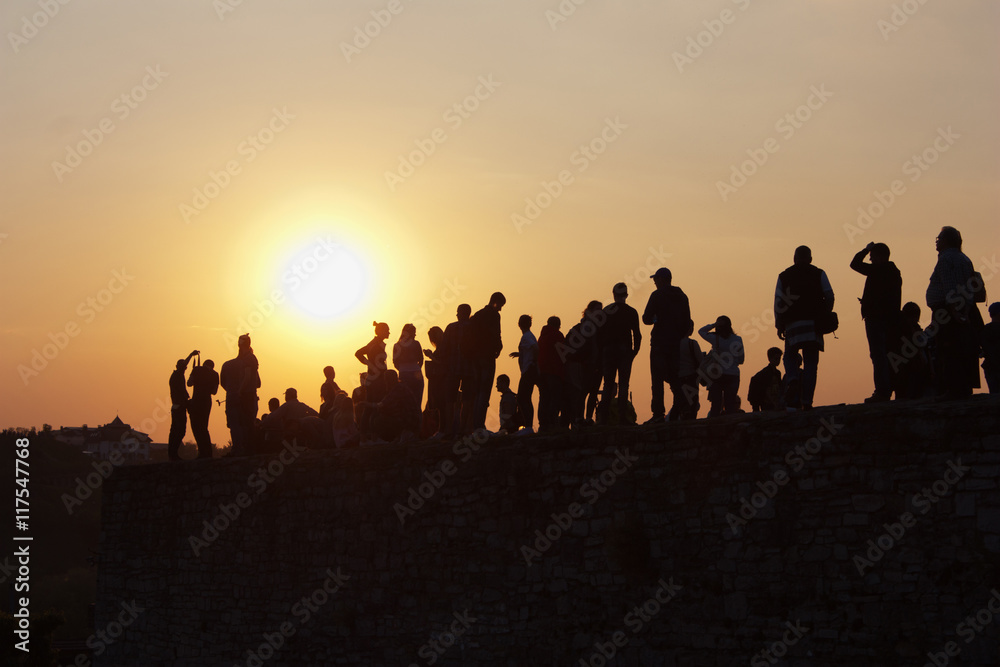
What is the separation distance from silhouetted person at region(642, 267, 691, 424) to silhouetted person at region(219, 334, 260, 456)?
302 inches

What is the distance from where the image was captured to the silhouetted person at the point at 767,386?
1463 cm

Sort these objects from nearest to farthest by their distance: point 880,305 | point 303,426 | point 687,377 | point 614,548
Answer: point 880,305 → point 614,548 → point 687,377 → point 303,426

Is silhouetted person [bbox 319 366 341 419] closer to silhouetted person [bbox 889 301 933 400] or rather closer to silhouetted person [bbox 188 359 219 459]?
silhouetted person [bbox 188 359 219 459]

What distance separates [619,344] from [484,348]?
6.76 ft

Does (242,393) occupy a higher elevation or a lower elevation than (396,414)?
higher

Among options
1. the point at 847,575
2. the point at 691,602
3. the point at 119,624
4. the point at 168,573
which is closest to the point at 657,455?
the point at 691,602

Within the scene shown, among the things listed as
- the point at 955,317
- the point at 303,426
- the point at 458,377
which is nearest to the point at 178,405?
the point at 303,426

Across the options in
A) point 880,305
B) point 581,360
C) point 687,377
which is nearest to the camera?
point 880,305

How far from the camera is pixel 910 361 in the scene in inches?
469

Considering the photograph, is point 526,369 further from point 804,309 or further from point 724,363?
point 804,309

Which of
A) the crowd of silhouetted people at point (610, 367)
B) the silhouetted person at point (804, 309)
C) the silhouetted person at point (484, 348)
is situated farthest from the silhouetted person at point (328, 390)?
the silhouetted person at point (804, 309)

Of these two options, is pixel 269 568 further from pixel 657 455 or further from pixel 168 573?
pixel 657 455

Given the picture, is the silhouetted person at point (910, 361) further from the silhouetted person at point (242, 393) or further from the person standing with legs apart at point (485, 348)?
the silhouetted person at point (242, 393)

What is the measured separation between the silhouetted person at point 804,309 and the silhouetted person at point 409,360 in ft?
19.6
